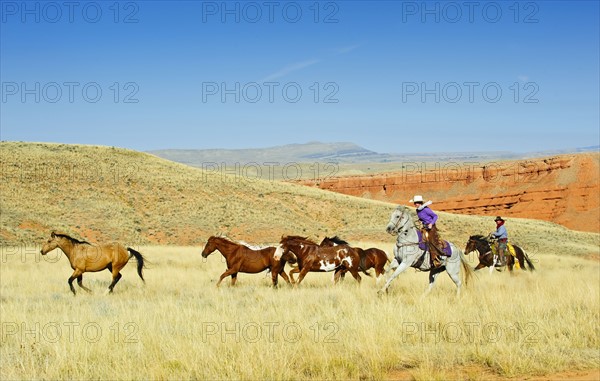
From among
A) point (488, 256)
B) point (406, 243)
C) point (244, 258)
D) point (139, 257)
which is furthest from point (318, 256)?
point (488, 256)

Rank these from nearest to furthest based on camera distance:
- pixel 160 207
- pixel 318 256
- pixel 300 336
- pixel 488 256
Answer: pixel 300 336, pixel 318 256, pixel 488 256, pixel 160 207

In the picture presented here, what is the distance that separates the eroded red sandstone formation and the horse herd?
68.3 meters

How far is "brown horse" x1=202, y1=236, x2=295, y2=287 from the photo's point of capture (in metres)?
16.0

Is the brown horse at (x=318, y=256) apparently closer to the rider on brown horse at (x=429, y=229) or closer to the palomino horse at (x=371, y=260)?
the palomino horse at (x=371, y=260)

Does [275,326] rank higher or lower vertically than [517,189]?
higher

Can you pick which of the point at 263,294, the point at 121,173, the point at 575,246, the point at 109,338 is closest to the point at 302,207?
the point at 121,173

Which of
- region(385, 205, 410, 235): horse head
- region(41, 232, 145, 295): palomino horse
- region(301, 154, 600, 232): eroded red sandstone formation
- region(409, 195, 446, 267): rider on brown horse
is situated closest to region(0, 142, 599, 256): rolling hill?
region(301, 154, 600, 232): eroded red sandstone formation

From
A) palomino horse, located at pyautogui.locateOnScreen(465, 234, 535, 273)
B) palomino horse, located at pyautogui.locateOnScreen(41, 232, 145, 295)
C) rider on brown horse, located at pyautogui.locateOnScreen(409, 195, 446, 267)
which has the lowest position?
palomino horse, located at pyautogui.locateOnScreen(465, 234, 535, 273)

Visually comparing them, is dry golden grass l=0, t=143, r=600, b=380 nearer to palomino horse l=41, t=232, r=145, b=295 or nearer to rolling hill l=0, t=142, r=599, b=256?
palomino horse l=41, t=232, r=145, b=295

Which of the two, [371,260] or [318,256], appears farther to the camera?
[371,260]

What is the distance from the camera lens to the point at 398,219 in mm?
13828

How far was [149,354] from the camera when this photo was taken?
767 centimetres

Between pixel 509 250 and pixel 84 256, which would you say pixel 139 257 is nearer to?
pixel 84 256

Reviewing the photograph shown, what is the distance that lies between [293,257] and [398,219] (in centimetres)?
392
